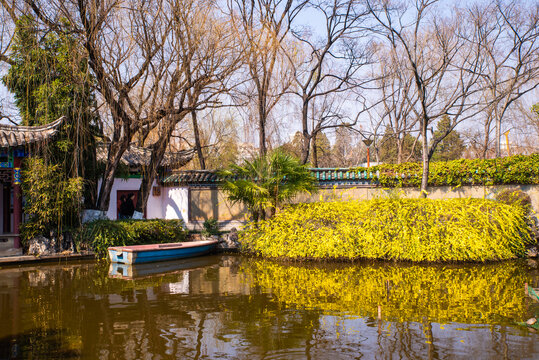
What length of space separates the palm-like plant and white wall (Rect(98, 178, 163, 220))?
522 centimetres

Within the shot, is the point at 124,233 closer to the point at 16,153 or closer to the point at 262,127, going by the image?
the point at 16,153

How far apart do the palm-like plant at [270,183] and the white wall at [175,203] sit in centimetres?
419

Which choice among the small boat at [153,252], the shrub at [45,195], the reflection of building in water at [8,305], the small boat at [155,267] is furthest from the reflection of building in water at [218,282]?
the shrub at [45,195]

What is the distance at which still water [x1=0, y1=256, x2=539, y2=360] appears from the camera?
16.6 ft

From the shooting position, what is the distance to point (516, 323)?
233 inches

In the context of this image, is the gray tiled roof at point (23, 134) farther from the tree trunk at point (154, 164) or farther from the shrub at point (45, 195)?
the tree trunk at point (154, 164)

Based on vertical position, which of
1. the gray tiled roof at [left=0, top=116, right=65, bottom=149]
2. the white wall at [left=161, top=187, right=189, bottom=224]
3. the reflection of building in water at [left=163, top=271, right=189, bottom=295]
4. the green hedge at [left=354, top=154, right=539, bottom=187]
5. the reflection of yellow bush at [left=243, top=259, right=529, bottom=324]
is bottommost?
the reflection of yellow bush at [left=243, top=259, right=529, bottom=324]

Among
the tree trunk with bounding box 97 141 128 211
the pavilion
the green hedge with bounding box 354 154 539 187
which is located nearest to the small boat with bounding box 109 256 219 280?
the tree trunk with bounding box 97 141 128 211

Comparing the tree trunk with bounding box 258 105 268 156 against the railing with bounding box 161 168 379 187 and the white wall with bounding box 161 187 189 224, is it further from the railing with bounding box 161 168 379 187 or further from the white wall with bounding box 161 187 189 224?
the white wall with bounding box 161 187 189 224

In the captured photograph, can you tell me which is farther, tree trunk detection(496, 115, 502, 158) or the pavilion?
tree trunk detection(496, 115, 502, 158)

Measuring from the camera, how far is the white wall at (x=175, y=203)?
17.2 metres

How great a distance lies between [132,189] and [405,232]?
1093 centimetres

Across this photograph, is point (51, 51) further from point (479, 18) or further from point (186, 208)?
point (479, 18)

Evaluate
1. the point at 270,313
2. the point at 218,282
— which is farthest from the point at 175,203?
the point at 270,313
